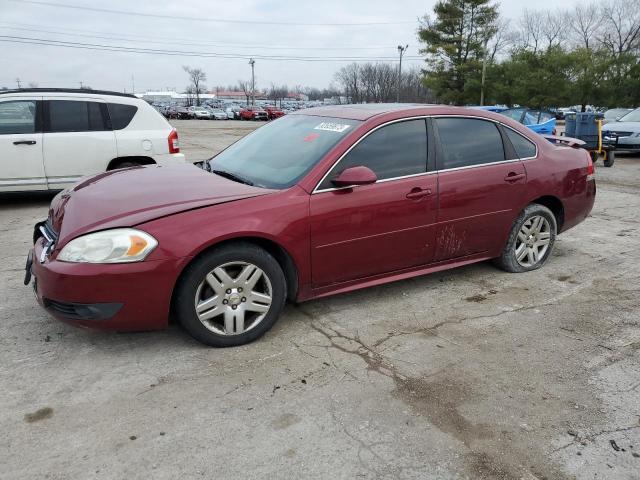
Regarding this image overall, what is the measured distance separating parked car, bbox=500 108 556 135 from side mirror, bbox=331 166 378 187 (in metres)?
12.8

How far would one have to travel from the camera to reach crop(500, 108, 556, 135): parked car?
1558 centimetres

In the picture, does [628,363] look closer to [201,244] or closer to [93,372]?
[201,244]

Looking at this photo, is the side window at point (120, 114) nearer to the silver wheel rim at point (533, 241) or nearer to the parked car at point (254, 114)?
the silver wheel rim at point (533, 241)

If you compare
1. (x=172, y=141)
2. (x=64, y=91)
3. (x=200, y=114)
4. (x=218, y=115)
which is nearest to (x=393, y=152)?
(x=172, y=141)

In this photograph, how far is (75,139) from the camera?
7.43 metres

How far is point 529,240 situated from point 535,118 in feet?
41.3

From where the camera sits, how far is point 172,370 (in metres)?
3.17

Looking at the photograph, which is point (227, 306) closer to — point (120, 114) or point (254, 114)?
point (120, 114)

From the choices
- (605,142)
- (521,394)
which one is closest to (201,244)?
(521,394)

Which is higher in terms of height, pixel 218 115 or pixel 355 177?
pixel 218 115

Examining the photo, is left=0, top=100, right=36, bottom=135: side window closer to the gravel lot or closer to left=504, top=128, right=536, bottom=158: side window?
the gravel lot

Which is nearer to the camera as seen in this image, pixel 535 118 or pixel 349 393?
pixel 349 393

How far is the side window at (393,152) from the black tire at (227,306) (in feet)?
2.67

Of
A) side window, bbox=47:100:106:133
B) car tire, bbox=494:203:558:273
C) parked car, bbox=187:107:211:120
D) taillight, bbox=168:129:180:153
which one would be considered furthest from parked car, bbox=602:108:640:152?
parked car, bbox=187:107:211:120
